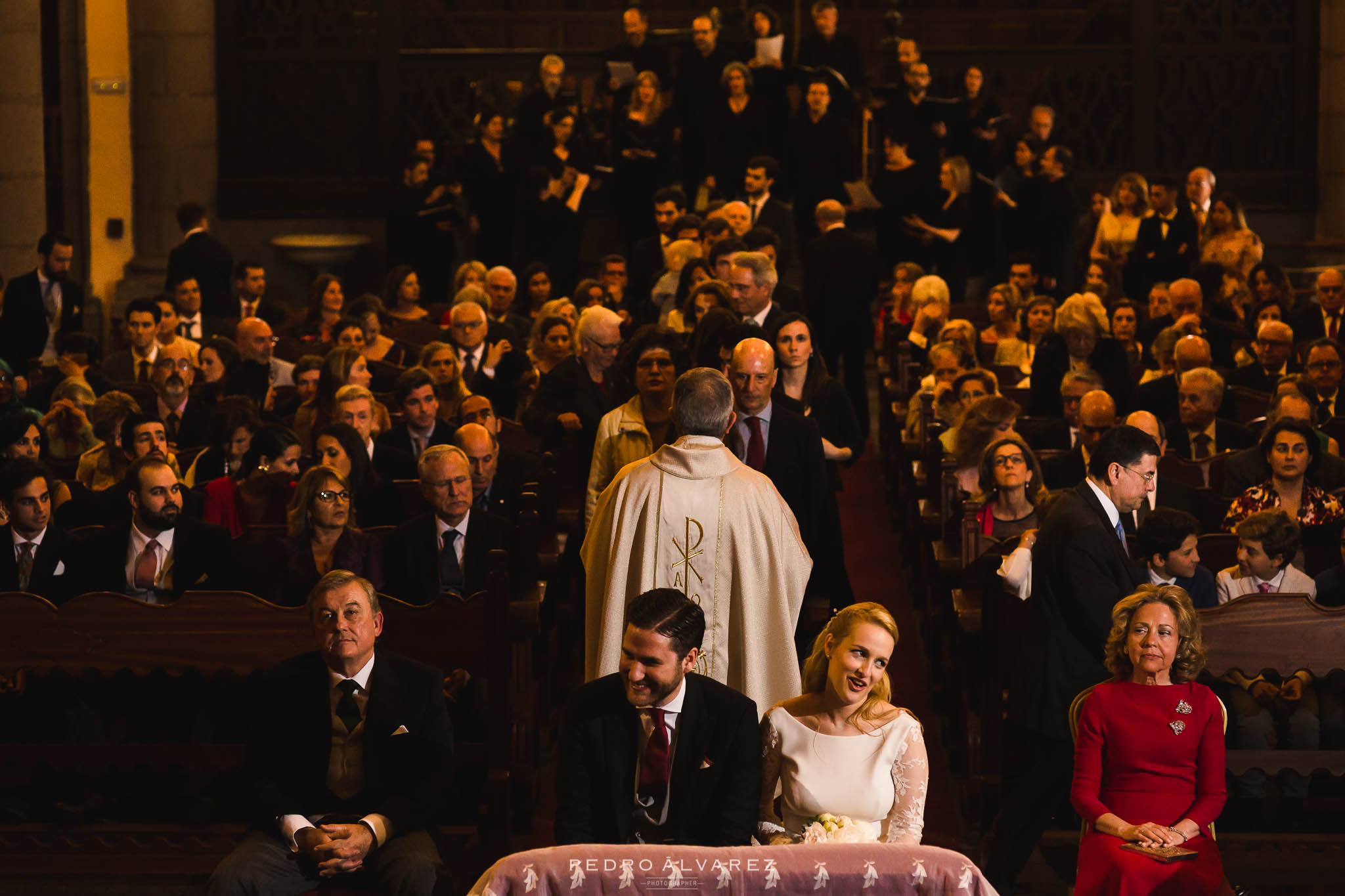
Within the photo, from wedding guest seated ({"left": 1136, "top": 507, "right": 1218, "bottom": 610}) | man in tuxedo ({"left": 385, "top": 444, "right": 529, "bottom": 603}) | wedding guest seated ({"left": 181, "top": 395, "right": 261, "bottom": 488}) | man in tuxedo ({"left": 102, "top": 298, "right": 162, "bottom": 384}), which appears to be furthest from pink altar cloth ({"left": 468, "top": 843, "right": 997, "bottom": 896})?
man in tuxedo ({"left": 102, "top": 298, "right": 162, "bottom": 384})

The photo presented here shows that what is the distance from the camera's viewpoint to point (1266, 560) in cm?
654

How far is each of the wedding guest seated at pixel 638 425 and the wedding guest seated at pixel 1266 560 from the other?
2173mm

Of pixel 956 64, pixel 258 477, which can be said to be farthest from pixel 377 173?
pixel 258 477

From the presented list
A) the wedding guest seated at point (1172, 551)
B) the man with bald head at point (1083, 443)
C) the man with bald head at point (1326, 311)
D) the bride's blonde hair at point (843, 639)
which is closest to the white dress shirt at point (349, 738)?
the bride's blonde hair at point (843, 639)

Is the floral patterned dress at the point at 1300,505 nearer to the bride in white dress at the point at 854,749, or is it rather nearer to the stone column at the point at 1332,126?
the bride in white dress at the point at 854,749

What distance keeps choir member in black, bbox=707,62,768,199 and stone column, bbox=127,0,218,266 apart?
5363 millimetres

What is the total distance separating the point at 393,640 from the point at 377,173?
12.1 metres

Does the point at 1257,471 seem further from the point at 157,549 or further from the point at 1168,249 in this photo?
the point at 1168,249

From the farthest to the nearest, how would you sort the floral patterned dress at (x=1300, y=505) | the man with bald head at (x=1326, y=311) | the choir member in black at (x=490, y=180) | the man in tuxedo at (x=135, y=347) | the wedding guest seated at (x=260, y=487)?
the choir member in black at (x=490, y=180) < the man with bald head at (x=1326, y=311) < the man in tuxedo at (x=135, y=347) < the wedding guest seated at (x=260, y=487) < the floral patterned dress at (x=1300, y=505)

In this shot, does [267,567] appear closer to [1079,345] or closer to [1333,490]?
[1333,490]

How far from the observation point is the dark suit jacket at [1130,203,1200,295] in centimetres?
1420

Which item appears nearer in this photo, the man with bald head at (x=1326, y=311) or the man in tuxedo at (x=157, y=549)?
the man in tuxedo at (x=157, y=549)

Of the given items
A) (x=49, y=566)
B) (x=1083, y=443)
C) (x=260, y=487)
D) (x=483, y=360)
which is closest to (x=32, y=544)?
(x=49, y=566)

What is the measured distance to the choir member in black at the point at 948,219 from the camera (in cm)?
1468
